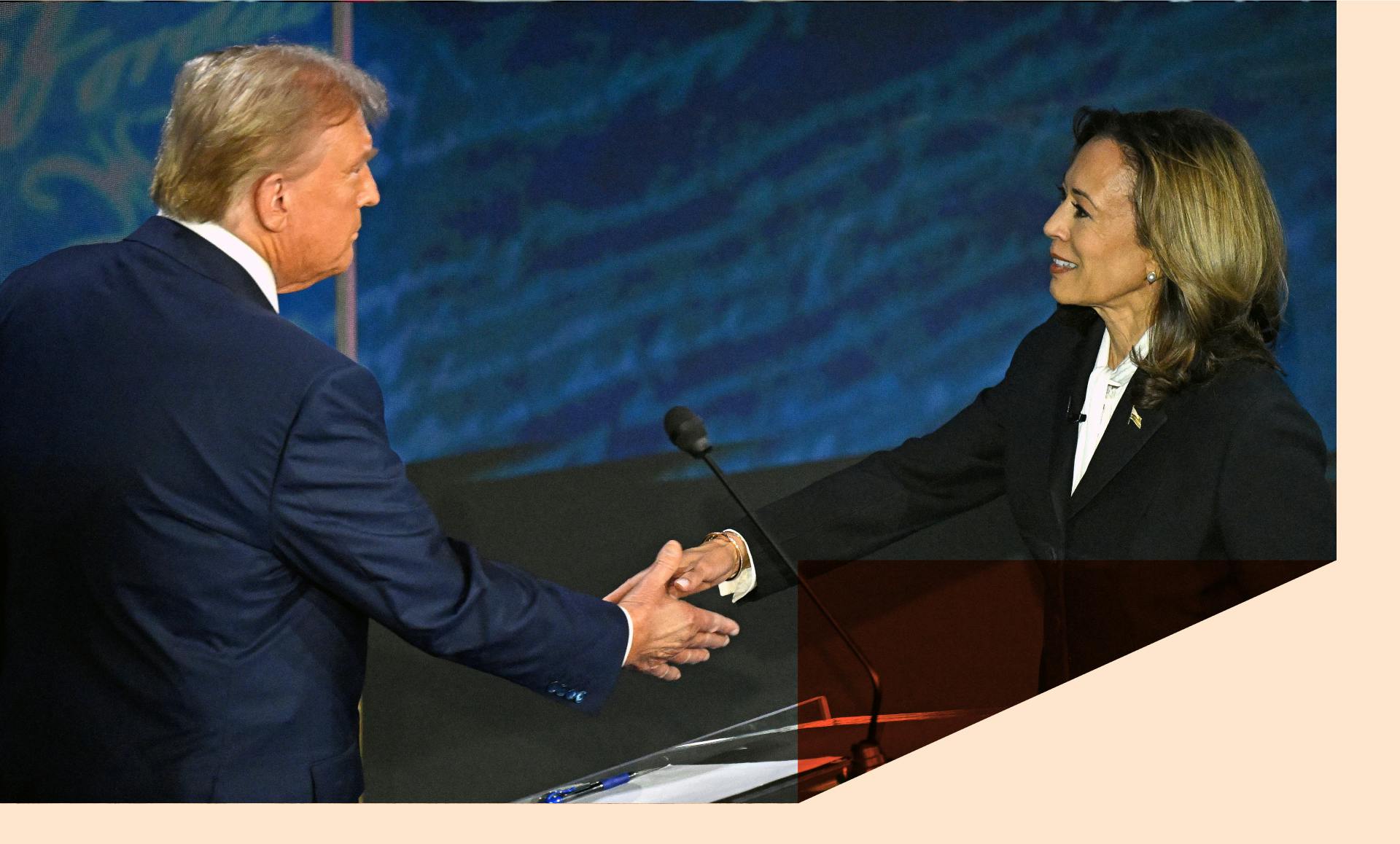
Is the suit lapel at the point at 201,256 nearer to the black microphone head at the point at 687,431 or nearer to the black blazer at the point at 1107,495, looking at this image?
the black microphone head at the point at 687,431

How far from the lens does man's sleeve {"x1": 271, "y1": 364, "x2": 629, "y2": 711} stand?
1.89 m

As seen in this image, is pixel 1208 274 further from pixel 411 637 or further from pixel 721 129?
pixel 411 637

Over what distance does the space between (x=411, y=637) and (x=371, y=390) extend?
1.25 feet

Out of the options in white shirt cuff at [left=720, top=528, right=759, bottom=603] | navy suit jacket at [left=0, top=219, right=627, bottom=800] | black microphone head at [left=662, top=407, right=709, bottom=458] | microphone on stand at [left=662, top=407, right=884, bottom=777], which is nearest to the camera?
navy suit jacket at [left=0, top=219, right=627, bottom=800]

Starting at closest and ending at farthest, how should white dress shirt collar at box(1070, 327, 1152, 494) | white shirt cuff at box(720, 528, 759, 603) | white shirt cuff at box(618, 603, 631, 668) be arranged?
white shirt cuff at box(618, 603, 631, 668)
white dress shirt collar at box(1070, 327, 1152, 494)
white shirt cuff at box(720, 528, 759, 603)

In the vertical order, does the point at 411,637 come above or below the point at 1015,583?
below

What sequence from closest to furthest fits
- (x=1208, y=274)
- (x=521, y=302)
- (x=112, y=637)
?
(x=112, y=637)
(x=1208, y=274)
(x=521, y=302)

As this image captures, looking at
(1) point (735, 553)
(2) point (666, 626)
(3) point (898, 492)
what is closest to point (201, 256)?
(2) point (666, 626)

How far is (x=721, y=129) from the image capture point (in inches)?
126

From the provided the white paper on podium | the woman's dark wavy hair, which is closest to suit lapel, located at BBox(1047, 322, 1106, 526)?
the woman's dark wavy hair

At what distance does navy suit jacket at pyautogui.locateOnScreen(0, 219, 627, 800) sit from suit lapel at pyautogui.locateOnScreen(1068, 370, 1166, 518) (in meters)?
1.28

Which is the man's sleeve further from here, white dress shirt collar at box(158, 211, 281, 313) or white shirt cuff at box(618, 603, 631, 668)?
white dress shirt collar at box(158, 211, 281, 313)

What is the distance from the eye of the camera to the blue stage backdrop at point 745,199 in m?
3.14

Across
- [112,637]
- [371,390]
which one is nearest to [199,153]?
[371,390]
